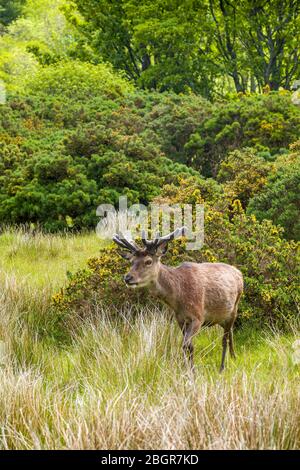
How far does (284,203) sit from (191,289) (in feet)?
13.0

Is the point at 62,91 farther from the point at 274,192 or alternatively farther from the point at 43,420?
the point at 43,420

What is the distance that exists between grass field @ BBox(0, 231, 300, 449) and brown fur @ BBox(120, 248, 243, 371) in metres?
0.27

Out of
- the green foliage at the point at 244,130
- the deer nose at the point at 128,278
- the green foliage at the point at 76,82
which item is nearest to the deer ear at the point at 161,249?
the deer nose at the point at 128,278

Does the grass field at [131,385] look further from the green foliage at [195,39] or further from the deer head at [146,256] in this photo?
the green foliage at [195,39]

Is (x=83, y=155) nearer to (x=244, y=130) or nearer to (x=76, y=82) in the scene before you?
(x=244, y=130)

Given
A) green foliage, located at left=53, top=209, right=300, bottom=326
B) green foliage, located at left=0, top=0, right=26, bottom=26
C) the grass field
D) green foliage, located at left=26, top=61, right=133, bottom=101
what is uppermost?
green foliage, located at left=0, top=0, right=26, bottom=26

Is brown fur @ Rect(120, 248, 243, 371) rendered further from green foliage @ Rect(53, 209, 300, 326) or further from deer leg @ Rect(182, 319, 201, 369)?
green foliage @ Rect(53, 209, 300, 326)

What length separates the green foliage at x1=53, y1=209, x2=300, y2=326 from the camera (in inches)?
321

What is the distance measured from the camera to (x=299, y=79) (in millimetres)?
26281

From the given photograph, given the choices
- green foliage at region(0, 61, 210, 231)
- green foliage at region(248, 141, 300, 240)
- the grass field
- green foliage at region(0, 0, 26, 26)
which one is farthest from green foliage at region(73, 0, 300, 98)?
green foliage at region(0, 0, 26, 26)

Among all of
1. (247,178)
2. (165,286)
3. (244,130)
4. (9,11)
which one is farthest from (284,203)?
(9,11)

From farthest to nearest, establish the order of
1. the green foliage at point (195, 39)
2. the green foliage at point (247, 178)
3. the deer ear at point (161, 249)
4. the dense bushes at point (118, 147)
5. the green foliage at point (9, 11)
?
the green foliage at point (9, 11) → the green foliage at point (195, 39) → the dense bushes at point (118, 147) → the green foliage at point (247, 178) → the deer ear at point (161, 249)

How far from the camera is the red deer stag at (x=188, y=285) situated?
6.33 m

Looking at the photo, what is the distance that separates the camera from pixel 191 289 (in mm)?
6684
